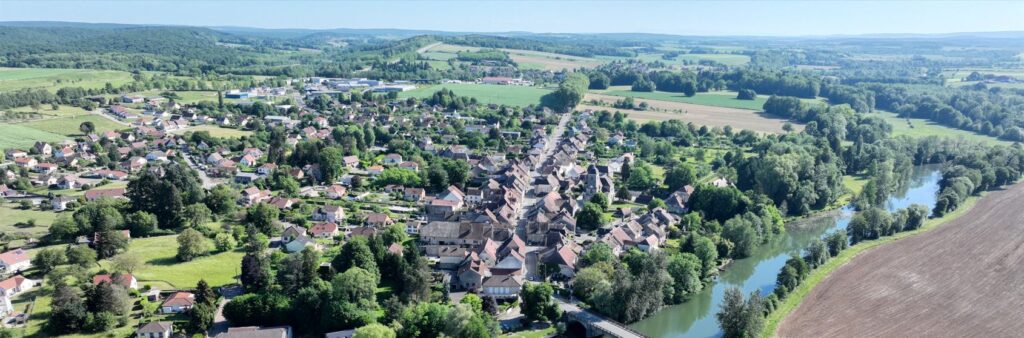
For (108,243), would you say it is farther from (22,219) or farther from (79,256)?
(22,219)

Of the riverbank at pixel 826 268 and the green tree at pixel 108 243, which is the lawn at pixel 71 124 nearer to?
the green tree at pixel 108 243

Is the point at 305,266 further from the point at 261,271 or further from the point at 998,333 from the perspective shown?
the point at 998,333

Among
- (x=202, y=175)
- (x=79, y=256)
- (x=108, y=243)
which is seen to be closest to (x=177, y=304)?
(x=79, y=256)

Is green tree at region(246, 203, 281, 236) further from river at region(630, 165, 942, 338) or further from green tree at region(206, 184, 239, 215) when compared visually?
river at region(630, 165, 942, 338)

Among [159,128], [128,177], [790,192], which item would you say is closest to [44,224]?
[128,177]

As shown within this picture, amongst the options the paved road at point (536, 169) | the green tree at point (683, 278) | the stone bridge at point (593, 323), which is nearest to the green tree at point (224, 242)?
the paved road at point (536, 169)

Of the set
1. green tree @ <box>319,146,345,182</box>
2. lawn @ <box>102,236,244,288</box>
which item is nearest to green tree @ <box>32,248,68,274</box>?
lawn @ <box>102,236,244,288</box>
